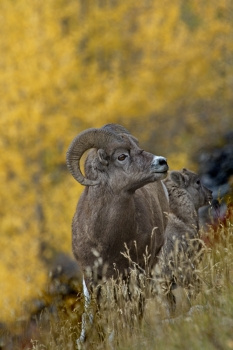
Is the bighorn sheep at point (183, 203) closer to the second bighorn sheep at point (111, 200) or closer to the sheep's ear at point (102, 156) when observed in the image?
the second bighorn sheep at point (111, 200)

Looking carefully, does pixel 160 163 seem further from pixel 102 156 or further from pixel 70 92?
pixel 70 92

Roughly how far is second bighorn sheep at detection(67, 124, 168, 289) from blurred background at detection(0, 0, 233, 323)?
4.55 m

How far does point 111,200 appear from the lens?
668cm

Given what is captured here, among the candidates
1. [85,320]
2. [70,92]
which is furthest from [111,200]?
[70,92]

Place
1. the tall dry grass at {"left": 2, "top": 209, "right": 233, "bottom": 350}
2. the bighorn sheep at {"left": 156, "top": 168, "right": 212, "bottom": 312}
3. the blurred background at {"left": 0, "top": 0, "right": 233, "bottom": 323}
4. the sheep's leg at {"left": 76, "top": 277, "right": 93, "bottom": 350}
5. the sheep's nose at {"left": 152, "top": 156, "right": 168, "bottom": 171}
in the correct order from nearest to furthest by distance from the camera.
A: the tall dry grass at {"left": 2, "top": 209, "right": 233, "bottom": 350}
the sheep's leg at {"left": 76, "top": 277, "right": 93, "bottom": 350}
the sheep's nose at {"left": 152, "top": 156, "right": 168, "bottom": 171}
the bighorn sheep at {"left": 156, "top": 168, "right": 212, "bottom": 312}
the blurred background at {"left": 0, "top": 0, "right": 233, "bottom": 323}

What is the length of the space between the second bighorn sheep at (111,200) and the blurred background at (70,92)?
4555 mm

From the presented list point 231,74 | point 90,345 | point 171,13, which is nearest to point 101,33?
point 171,13

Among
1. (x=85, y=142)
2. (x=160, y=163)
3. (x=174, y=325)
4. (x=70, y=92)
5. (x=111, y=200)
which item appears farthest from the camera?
(x=70, y=92)

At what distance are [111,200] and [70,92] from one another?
10988mm

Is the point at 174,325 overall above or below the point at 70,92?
below

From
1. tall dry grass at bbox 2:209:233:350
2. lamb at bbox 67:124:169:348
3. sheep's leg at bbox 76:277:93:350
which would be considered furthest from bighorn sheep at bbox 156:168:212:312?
tall dry grass at bbox 2:209:233:350

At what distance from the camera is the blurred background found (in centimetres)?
1577

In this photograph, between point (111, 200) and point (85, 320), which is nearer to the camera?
point (85, 320)

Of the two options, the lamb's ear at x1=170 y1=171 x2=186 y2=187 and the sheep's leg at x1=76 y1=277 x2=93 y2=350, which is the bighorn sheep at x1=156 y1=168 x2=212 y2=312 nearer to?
the lamb's ear at x1=170 y1=171 x2=186 y2=187
